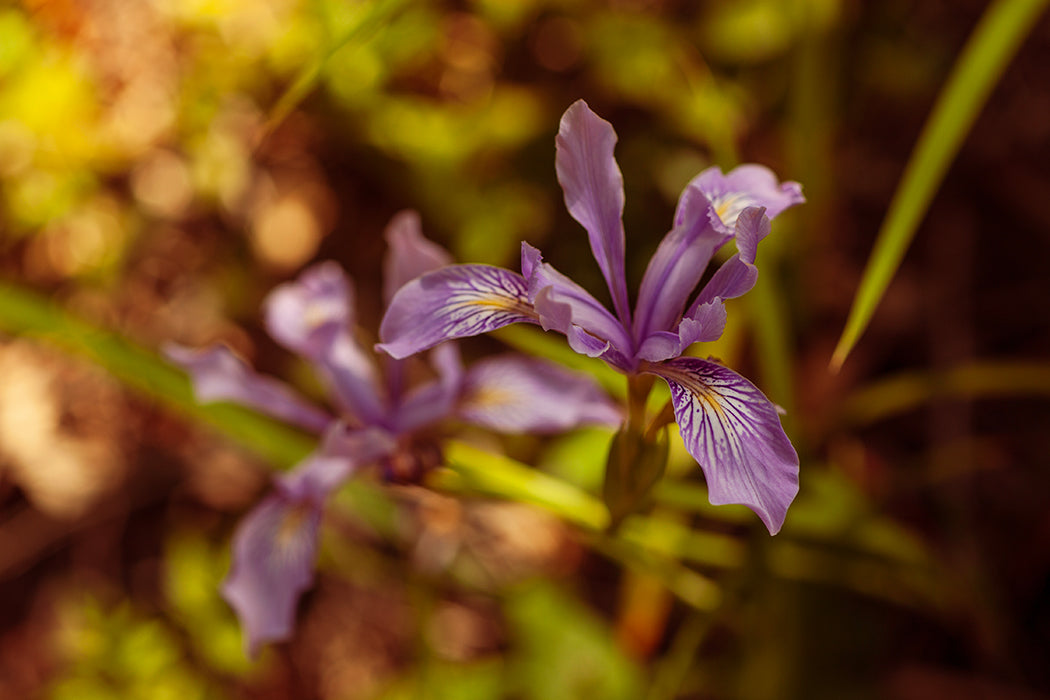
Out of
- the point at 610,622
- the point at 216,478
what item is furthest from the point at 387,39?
the point at 610,622

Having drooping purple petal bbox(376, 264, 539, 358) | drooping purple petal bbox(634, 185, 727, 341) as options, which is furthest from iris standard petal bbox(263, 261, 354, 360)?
drooping purple petal bbox(634, 185, 727, 341)

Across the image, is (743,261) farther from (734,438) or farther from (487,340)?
(487,340)

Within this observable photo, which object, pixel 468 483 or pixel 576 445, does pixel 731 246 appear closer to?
pixel 576 445

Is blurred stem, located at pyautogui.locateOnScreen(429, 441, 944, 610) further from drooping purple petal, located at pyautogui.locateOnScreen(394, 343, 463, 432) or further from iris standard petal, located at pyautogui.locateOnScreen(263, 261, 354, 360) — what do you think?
iris standard petal, located at pyautogui.locateOnScreen(263, 261, 354, 360)

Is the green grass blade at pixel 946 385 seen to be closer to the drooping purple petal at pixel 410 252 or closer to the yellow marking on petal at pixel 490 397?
the yellow marking on petal at pixel 490 397

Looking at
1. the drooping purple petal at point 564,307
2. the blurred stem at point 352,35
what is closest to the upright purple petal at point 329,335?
the blurred stem at point 352,35

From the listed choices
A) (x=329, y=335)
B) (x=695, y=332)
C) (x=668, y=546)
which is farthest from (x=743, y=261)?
(x=668, y=546)

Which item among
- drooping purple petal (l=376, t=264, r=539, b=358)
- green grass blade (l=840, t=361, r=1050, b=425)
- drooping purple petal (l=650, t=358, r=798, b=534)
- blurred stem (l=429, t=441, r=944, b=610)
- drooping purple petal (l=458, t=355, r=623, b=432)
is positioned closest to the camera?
drooping purple petal (l=650, t=358, r=798, b=534)
